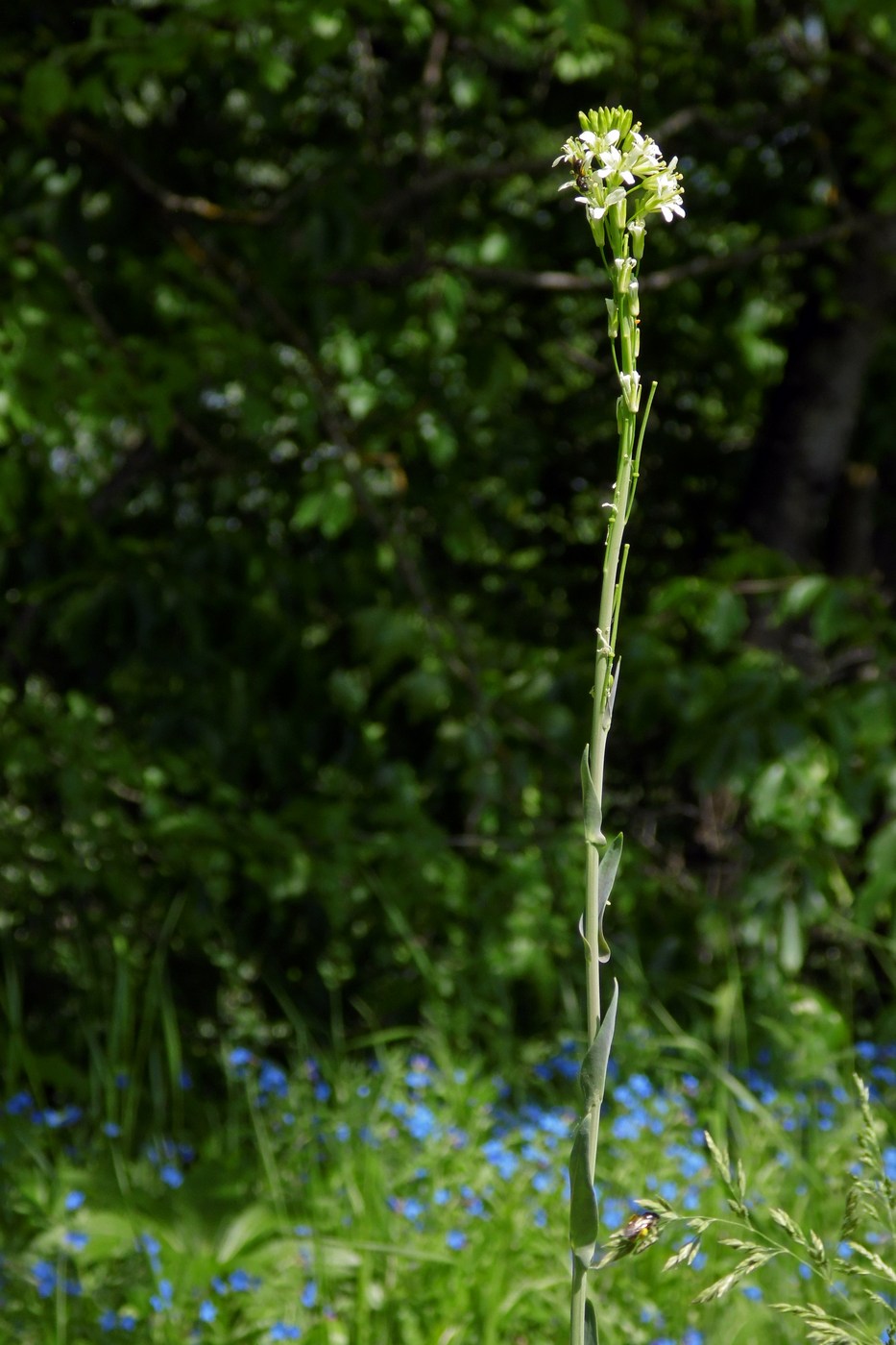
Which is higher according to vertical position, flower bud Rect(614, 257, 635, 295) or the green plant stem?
flower bud Rect(614, 257, 635, 295)

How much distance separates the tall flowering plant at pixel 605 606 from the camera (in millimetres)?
759

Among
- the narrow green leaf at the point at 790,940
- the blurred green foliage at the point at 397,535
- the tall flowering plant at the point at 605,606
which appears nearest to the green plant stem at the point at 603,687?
the tall flowering plant at the point at 605,606

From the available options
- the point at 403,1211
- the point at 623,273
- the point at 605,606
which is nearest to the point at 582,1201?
the point at 605,606

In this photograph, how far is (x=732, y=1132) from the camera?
2.38 metres

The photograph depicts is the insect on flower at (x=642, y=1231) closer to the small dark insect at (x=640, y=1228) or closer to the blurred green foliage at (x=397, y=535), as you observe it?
the small dark insect at (x=640, y=1228)

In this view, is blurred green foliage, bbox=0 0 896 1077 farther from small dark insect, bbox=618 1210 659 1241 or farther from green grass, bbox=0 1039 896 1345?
small dark insect, bbox=618 1210 659 1241

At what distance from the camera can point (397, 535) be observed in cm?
271

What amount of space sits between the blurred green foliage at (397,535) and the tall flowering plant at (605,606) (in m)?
1.57

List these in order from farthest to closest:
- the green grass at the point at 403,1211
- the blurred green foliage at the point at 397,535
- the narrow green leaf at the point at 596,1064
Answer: the blurred green foliage at the point at 397,535 < the green grass at the point at 403,1211 < the narrow green leaf at the point at 596,1064

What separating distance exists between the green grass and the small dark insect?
2.16ft

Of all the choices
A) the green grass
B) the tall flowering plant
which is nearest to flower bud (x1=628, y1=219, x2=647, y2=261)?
the tall flowering plant

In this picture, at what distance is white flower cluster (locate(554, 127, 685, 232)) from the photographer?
77 centimetres

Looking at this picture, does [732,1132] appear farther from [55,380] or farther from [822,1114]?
[55,380]

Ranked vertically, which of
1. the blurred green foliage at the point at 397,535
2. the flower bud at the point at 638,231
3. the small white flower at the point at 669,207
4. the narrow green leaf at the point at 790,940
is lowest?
the flower bud at the point at 638,231
